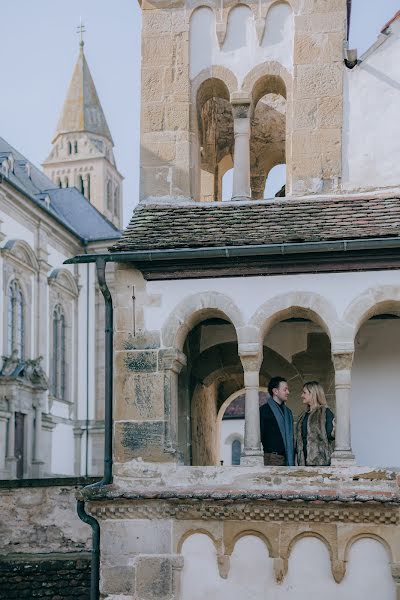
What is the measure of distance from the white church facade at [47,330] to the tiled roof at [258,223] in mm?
20348

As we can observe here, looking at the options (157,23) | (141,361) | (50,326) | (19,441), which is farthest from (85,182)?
(141,361)

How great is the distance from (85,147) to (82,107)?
7.76 feet

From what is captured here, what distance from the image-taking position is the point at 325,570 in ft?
36.4

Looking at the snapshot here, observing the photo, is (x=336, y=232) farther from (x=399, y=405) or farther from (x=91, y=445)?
(x=91, y=445)

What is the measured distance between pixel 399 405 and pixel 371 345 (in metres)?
0.77

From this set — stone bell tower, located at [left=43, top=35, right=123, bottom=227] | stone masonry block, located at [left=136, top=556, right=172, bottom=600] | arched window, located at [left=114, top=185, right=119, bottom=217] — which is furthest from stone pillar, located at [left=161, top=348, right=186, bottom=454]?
arched window, located at [left=114, top=185, right=119, bottom=217]

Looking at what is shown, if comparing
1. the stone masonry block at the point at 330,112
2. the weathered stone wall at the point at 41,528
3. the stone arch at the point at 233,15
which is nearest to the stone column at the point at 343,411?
the stone masonry block at the point at 330,112

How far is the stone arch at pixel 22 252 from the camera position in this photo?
33.4 m

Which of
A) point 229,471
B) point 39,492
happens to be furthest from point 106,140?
point 229,471

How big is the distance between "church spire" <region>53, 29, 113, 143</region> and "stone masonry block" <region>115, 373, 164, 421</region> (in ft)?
194

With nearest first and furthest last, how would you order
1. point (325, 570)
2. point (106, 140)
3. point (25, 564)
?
point (325, 570) < point (25, 564) < point (106, 140)

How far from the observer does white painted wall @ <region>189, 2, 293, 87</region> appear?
42.1 ft

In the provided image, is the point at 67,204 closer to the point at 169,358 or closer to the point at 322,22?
the point at 322,22

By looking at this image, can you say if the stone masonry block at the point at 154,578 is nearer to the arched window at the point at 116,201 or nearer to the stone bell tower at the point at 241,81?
the stone bell tower at the point at 241,81
